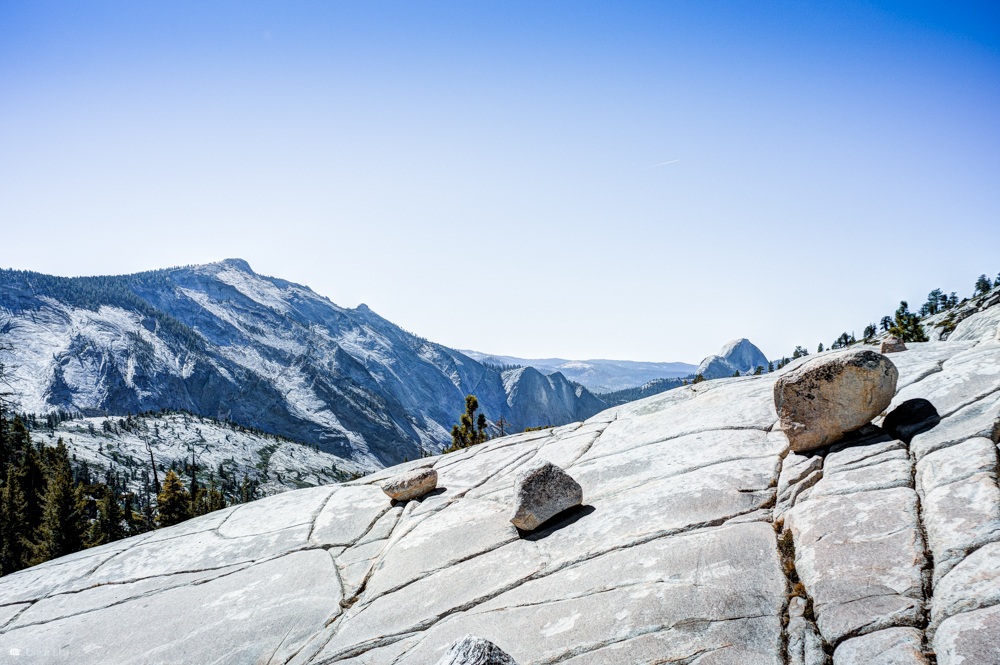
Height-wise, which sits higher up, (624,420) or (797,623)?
(624,420)

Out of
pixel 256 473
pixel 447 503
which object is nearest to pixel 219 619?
A: pixel 447 503

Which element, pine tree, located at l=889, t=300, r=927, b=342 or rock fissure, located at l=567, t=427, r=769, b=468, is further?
pine tree, located at l=889, t=300, r=927, b=342

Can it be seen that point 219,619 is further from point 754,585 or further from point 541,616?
point 754,585

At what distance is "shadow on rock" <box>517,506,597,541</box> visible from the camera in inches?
416

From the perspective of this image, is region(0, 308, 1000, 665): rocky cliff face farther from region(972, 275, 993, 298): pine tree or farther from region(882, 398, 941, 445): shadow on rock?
region(972, 275, 993, 298): pine tree

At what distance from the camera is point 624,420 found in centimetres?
1711

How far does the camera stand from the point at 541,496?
10.8m

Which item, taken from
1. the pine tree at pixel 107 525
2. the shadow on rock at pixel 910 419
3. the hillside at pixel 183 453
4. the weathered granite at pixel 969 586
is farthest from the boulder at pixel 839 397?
the hillside at pixel 183 453

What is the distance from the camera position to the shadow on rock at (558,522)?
10.6m

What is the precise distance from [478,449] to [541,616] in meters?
Answer: 11.7

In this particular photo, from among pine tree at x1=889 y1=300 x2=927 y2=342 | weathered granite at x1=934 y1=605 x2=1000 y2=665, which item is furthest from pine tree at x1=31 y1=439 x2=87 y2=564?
pine tree at x1=889 y1=300 x2=927 y2=342

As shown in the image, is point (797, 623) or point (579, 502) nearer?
point (797, 623)

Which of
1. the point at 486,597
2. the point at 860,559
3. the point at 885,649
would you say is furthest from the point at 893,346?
the point at 486,597

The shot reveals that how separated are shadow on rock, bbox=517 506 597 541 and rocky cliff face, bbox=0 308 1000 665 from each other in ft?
0.21
